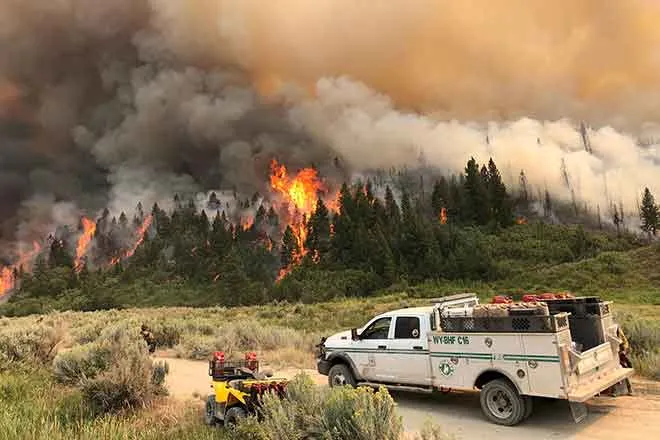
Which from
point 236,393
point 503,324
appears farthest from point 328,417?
point 503,324

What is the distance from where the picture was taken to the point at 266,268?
11781 centimetres

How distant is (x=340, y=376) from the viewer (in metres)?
12.1

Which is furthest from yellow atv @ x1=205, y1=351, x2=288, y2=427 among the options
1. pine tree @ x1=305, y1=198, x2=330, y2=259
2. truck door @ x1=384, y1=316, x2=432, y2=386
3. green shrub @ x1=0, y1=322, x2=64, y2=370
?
pine tree @ x1=305, y1=198, x2=330, y2=259

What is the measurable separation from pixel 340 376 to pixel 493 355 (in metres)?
4.43

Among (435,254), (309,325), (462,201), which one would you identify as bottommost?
(309,325)

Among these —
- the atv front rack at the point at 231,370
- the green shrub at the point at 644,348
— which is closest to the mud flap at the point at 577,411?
the green shrub at the point at 644,348

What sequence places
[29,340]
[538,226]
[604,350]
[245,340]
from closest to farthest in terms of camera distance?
[604,350] → [29,340] → [245,340] → [538,226]

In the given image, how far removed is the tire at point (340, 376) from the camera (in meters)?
11.9

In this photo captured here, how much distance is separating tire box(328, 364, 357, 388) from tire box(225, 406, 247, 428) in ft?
13.1

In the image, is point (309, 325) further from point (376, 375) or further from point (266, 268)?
point (266, 268)

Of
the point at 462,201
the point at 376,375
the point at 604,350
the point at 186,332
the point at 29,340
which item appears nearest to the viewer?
the point at 604,350

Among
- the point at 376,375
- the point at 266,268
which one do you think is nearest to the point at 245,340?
the point at 376,375

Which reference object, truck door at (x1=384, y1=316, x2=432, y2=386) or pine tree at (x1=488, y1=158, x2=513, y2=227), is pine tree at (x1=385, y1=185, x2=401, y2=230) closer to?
pine tree at (x1=488, y1=158, x2=513, y2=227)

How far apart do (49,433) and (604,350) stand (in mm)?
10422
